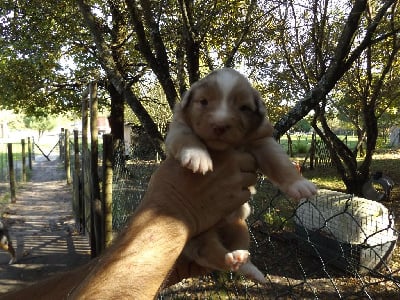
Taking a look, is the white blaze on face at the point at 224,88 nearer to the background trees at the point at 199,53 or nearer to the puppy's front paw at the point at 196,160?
the puppy's front paw at the point at 196,160

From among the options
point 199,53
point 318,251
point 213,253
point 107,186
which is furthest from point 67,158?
point 213,253

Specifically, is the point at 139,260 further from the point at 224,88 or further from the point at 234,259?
the point at 224,88

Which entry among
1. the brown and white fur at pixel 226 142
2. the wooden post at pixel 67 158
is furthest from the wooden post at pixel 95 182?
the wooden post at pixel 67 158

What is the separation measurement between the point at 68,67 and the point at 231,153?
45.4 feet

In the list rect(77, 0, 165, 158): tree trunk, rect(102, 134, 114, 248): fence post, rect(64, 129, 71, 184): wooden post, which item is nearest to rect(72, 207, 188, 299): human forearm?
rect(102, 134, 114, 248): fence post

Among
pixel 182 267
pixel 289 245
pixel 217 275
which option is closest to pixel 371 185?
pixel 289 245

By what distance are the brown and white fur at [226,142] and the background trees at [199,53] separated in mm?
2840

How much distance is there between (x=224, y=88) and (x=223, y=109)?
0.14m

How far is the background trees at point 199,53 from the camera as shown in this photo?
5289mm

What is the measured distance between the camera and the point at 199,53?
6.64 meters

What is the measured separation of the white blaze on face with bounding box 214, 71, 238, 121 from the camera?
1993mm

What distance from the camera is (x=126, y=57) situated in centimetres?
1320

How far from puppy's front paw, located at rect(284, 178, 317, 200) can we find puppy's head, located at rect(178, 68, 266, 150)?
1.14 ft

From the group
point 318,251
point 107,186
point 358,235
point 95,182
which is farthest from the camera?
point 358,235
